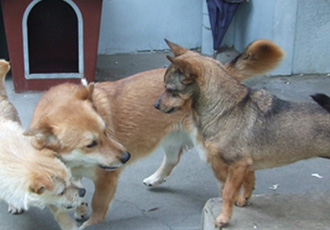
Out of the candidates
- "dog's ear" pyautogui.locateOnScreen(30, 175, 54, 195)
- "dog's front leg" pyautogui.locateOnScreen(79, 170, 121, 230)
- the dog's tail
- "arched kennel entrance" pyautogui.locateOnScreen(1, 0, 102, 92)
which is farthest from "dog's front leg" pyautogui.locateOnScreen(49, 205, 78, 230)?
"arched kennel entrance" pyautogui.locateOnScreen(1, 0, 102, 92)

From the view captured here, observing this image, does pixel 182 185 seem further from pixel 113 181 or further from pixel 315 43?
pixel 315 43

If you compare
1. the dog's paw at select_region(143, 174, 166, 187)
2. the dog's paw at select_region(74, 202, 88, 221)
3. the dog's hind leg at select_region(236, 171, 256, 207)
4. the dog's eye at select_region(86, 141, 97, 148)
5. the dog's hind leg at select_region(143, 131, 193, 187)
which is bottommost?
the dog's paw at select_region(74, 202, 88, 221)

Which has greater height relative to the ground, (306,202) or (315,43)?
(315,43)

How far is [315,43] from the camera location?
22.7 feet

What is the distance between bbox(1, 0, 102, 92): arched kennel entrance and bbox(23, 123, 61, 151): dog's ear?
10.3 ft

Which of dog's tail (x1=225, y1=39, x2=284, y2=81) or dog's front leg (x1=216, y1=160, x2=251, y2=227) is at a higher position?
dog's tail (x1=225, y1=39, x2=284, y2=81)

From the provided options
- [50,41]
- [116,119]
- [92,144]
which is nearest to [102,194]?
[116,119]

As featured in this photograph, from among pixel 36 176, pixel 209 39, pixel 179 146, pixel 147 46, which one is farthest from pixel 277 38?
pixel 36 176

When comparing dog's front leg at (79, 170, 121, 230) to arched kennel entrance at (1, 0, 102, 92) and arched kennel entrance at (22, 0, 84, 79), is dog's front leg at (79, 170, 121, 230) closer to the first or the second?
arched kennel entrance at (1, 0, 102, 92)

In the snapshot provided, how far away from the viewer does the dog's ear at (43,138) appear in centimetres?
320

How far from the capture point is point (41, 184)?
10.1 ft

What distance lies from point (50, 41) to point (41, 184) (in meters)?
4.65

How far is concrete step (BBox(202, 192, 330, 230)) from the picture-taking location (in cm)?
334

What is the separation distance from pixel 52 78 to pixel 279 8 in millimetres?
3089
